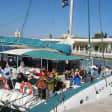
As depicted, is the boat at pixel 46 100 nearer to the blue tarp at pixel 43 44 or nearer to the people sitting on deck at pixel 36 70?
the people sitting on deck at pixel 36 70

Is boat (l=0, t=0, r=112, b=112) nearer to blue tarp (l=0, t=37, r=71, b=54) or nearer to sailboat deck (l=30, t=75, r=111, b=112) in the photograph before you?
sailboat deck (l=30, t=75, r=111, b=112)

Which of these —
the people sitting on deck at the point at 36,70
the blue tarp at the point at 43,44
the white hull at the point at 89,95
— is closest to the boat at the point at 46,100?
the white hull at the point at 89,95

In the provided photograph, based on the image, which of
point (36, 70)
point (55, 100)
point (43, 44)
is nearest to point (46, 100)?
point (55, 100)

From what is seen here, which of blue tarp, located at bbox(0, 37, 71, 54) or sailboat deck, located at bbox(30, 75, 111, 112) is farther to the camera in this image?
blue tarp, located at bbox(0, 37, 71, 54)

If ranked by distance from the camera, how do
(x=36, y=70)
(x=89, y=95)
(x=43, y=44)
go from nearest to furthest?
(x=89, y=95) < (x=36, y=70) < (x=43, y=44)

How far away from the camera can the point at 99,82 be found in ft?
27.6

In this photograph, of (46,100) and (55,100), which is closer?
(46,100)


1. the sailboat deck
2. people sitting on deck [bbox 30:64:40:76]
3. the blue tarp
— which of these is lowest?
the sailboat deck

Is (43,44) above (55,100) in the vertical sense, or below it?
above

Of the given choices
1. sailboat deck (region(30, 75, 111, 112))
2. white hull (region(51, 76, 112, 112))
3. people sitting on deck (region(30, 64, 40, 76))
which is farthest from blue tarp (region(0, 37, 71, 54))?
sailboat deck (region(30, 75, 111, 112))

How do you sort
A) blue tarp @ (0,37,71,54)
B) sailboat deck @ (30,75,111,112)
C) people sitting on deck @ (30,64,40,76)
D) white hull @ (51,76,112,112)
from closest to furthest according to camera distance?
sailboat deck @ (30,75,111,112)
white hull @ (51,76,112,112)
people sitting on deck @ (30,64,40,76)
blue tarp @ (0,37,71,54)

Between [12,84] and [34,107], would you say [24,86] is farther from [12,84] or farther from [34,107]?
[34,107]

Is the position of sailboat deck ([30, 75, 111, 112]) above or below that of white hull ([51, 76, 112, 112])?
above

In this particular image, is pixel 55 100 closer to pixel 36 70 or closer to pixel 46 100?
pixel 46 100
